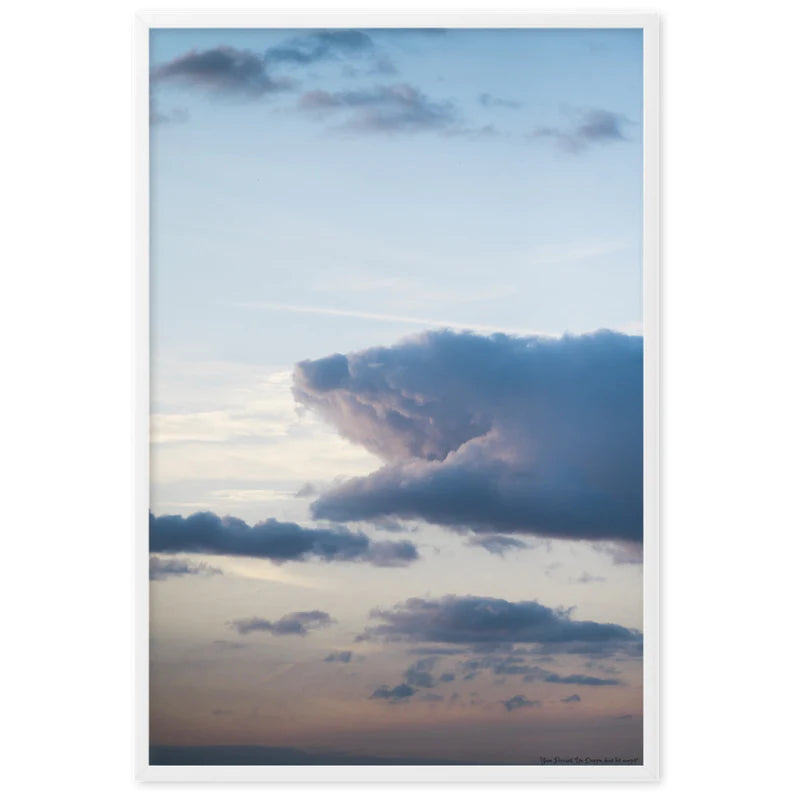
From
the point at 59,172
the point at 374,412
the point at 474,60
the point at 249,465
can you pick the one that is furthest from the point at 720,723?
the point at 59,172

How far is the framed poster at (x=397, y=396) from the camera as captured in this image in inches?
114

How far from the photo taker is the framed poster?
291 cm

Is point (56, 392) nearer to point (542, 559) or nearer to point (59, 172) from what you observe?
point (59, 172)

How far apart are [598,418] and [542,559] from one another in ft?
1.58

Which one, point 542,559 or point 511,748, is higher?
point 542,559

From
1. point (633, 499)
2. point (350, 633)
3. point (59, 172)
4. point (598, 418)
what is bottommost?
point (350, 633)

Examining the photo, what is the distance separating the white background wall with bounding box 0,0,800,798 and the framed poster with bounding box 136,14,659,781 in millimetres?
80

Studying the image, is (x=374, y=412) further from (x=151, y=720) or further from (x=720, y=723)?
(x=720, y=723)

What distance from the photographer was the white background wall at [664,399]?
2.87 metres

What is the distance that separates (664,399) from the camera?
2928 millimetres

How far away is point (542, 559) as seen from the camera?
293 cm

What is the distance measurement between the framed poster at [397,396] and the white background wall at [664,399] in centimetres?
8

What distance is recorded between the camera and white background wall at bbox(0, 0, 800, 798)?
2869 mm

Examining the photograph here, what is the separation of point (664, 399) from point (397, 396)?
845 mm
